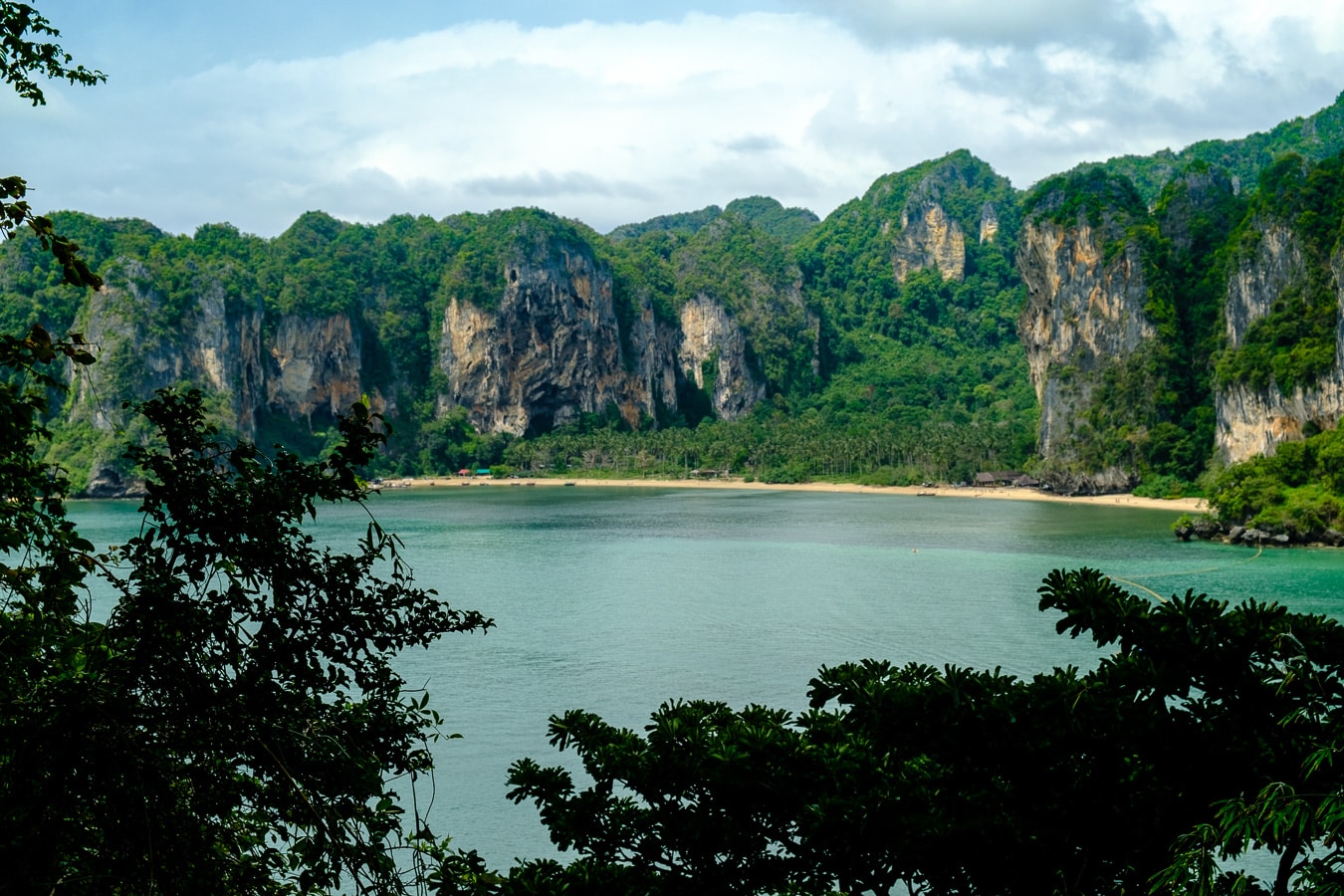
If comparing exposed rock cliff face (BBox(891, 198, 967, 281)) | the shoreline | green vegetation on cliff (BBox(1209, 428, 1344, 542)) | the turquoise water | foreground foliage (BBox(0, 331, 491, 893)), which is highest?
exposed rock cliff face (BBox(891, 198, 967, 281))

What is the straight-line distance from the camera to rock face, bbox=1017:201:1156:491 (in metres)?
72.2

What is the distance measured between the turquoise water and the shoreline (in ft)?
10.6

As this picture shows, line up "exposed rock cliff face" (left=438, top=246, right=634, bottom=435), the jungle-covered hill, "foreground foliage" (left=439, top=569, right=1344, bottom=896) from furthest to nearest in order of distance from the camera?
"exposed rock cliff face" (left=438, top=246, right=634, bottom=435) < the jungle-covered hill < "foreground foliage" (left=439, top=569, right=1344, bottom=896)

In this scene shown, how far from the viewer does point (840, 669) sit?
6211 mm

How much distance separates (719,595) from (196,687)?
30.5m

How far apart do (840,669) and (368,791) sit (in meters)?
2.99

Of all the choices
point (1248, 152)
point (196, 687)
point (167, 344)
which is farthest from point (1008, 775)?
point (1248, 152)

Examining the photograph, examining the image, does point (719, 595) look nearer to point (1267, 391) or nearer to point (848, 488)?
point (1267, 391)

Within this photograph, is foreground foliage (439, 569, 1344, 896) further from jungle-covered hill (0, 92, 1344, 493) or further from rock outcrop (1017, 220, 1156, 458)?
rock outcrop (1017, 220, 1156, 458)

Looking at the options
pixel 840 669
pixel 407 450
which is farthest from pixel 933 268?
pixel 840 669

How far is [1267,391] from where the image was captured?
2215 inches

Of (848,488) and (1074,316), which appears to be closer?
(1074,316)

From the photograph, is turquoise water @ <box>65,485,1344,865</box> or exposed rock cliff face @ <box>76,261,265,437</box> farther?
exposed rock cliff face @ <box>76,261,265,437</box>

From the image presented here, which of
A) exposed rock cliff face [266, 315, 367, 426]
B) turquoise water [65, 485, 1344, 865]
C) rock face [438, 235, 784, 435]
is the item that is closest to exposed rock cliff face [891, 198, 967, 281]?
rock face [438, 235, 784, 435]
